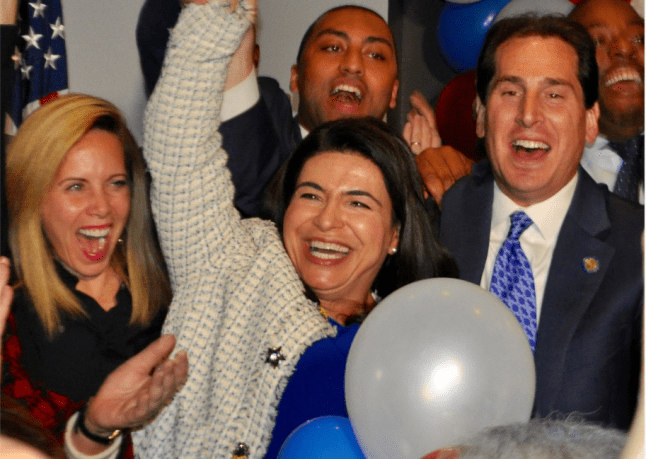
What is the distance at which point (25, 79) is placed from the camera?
7.97 ft

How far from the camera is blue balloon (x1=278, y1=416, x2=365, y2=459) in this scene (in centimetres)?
139

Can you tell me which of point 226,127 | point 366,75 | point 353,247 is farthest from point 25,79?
point 353,247

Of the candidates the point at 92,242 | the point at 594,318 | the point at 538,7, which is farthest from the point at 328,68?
the point at 594,318

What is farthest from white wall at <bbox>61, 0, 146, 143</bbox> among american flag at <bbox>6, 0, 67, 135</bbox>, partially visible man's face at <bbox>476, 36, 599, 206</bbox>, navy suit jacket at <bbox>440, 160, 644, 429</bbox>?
navy suit jacket at <bbox>440, 160, 644, 429</bbox>

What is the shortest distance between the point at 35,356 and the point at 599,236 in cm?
133

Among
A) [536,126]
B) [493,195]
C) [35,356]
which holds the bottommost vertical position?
[35,356]

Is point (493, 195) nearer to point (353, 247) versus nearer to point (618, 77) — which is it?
point (353, 247)

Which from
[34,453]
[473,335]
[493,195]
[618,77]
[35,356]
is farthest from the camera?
[618,77]

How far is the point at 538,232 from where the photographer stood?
193 cm

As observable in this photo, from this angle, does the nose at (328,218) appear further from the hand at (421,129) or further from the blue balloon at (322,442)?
the hand at (421,129)

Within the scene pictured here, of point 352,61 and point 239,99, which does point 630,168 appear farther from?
point 239,99

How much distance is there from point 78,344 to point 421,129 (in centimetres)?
160

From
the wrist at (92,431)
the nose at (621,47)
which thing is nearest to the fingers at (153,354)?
the wrist at (92,431)

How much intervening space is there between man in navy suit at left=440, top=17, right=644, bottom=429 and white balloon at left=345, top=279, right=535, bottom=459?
19.0 inches
